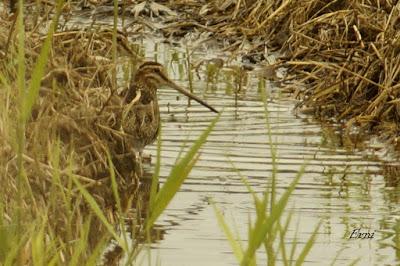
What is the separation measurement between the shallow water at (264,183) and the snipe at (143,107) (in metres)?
0.15

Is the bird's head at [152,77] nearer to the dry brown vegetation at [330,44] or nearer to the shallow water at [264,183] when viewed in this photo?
the shallow water at [264,183]

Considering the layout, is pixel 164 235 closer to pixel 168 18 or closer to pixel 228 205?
pixel 228 205

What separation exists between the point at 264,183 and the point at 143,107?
3.81 feet

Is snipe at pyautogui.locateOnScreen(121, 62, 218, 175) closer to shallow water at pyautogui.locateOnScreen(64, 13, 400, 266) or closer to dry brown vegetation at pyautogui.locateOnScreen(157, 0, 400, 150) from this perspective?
shallow water at pyautogui.locateOnScreen(64, 13, 400, 266)

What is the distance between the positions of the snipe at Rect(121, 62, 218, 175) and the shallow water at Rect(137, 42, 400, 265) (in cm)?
15

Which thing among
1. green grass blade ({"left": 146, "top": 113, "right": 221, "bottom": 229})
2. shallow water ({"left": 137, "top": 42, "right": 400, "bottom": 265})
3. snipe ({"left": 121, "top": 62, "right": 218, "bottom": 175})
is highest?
green grass blade ({"left": 146, "top": 113, "right": 221, "bottom": 229})

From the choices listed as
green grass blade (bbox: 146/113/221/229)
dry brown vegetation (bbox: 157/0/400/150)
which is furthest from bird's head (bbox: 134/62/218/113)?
green grass blade (bbox: 146/113/221/229)

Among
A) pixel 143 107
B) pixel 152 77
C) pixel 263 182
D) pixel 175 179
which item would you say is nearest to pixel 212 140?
pixel 143 107

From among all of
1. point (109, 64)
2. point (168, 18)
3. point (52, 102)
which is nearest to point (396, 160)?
point (109, 64)

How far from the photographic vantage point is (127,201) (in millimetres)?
7660

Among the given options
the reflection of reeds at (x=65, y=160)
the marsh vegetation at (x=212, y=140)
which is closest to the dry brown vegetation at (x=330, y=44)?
the marsh vegetation at (x=212, y=140)

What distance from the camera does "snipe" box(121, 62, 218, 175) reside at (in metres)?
8.48

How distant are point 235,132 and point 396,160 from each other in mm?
1086

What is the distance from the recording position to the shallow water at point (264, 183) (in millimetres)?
6691
